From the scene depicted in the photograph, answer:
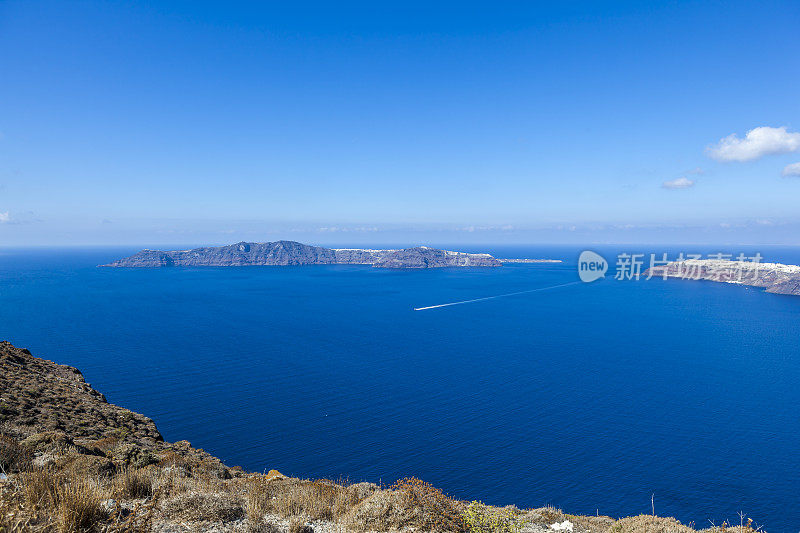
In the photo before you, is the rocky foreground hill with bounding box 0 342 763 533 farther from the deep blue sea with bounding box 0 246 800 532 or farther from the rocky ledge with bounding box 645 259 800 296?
the rocky ledge with bounding box 645 259 800 296

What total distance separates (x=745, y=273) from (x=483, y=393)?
18232cm

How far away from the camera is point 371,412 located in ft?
142

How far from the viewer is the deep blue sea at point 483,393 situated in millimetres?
A: 31828

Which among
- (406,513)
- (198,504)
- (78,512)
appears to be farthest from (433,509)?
(78,512)

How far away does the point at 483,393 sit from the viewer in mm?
48938

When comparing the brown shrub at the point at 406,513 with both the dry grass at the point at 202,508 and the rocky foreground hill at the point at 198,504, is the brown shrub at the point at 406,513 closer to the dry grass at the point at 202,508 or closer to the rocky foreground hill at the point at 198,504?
the rocky foreground hill at the point at 198,504

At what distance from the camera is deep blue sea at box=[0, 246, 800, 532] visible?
31.8 metres

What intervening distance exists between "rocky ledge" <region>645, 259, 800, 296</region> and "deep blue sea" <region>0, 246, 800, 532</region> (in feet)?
159

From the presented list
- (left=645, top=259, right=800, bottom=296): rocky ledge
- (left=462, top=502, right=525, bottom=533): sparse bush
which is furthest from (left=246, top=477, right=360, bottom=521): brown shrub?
(left=645, top=259, right=800, bottom=296): rocky ledge

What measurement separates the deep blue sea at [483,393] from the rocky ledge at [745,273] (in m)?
48.4

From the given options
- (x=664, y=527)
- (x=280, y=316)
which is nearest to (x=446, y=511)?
(x=664, y=527)

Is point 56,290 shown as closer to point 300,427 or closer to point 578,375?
point 300,427

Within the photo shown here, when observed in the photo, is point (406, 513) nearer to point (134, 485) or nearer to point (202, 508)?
point (202, 508)

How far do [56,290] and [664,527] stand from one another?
17281 centimetres
